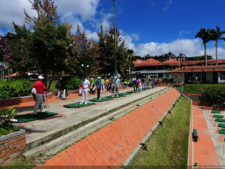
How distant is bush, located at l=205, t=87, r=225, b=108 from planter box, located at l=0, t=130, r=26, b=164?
786 inches

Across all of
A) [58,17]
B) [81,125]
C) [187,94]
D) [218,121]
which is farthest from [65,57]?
[187,94]

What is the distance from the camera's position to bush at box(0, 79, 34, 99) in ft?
→ 31.9

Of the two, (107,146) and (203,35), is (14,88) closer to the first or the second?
(107,146)

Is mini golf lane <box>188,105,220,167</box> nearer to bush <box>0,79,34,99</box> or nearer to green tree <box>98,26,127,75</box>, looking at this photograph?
bush <box>0,79,34,99</box>

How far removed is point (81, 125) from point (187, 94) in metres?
22.3

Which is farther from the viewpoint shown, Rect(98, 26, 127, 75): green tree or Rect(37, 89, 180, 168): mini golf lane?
Rect(98, 26, 127, 75): green tree

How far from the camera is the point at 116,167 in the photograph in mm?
4062

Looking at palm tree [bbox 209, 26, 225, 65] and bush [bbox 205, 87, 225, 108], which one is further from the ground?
palm tree [bbox 209, 26, 225, 65]

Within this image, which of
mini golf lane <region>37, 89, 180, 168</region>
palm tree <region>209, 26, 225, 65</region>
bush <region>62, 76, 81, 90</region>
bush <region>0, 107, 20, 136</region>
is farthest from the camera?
palm tree <region>209, 26, 225, 65</region>

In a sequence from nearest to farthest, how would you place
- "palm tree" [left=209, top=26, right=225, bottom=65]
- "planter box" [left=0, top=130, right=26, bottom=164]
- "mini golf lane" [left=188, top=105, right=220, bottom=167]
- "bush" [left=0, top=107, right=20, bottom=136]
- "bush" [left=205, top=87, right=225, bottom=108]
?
"planter box" [left=0, top=130, right=26, bottom=164] → "bush" [left=0, top=107, right=20, bottom=136] → "mini golf lane" [left=188, top=105, right=220, bottom=167] → "bush" [left=205, top=87, right=225, bottom=108] → "palm tree" [left=209, top=26, right=225, bottom=65]

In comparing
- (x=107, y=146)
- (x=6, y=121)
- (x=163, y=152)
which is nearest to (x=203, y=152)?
(x=163, y=152)

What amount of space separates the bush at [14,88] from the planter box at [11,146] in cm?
733

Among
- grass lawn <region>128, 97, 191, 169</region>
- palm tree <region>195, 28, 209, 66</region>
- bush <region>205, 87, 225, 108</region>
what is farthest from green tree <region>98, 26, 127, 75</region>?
palm tree <region>195, 28, 209, 66</region>

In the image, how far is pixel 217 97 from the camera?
17703 millimetres
